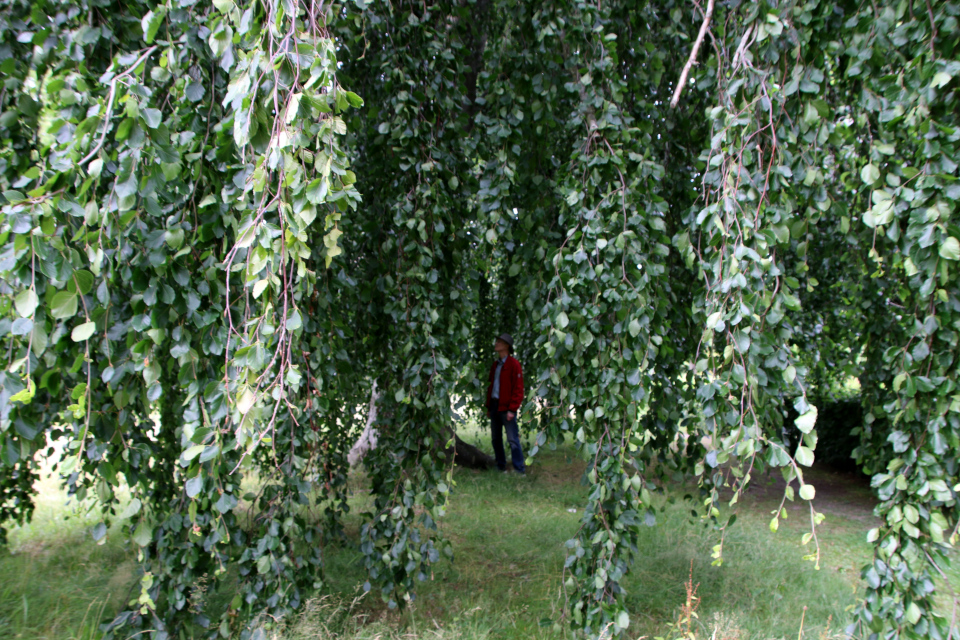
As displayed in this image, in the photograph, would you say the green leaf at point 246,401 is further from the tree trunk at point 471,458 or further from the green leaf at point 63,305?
the tree trunk at point 471,458

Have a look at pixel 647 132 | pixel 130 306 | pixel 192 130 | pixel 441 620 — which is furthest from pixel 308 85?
pixel 441 620

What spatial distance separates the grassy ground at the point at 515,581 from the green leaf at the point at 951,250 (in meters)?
1.13

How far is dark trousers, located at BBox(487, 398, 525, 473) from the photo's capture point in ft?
18.0

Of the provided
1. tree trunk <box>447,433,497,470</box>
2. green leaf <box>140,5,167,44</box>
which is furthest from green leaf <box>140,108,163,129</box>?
tree trunk <box>447,433,497,470</box>

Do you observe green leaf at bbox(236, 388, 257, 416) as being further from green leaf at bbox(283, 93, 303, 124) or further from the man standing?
the man standing

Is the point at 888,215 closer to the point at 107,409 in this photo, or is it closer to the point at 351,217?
the point at 351,217

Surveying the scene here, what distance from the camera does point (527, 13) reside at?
243 cm

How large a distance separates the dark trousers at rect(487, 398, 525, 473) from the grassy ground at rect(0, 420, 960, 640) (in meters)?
0.82

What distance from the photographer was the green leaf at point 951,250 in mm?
1489

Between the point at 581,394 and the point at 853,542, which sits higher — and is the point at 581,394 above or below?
above

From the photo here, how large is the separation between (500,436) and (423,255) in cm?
379

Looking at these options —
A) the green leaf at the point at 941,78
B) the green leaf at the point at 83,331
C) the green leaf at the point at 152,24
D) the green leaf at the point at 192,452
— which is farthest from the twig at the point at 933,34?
the green leaf at the point at 83,331

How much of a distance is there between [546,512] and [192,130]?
12.4ft

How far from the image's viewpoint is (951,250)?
1.49 m
